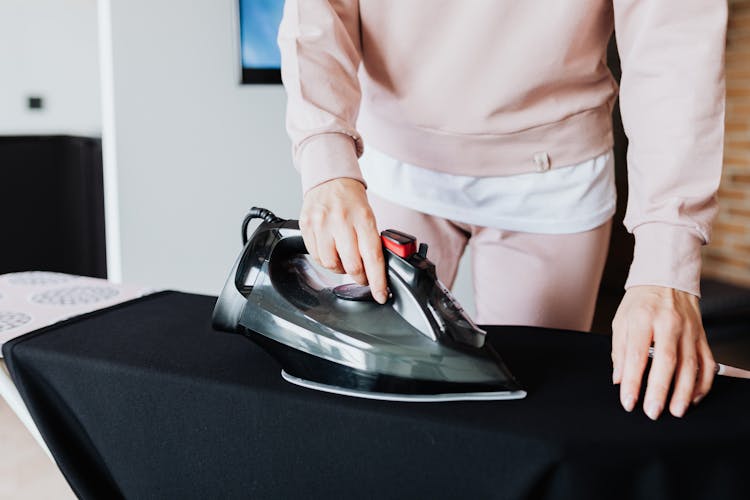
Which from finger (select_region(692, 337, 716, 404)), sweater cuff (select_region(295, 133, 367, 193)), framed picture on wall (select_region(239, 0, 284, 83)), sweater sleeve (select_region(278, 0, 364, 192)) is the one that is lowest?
finger (select_region(692, 337, 716, 404))

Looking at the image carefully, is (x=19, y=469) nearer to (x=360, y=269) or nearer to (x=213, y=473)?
(x=213, y=473)

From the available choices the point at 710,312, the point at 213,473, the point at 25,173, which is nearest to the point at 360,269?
the point at 213,473

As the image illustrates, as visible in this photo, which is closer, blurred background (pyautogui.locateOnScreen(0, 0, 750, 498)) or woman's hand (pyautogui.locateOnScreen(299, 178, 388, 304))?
woman's hand (pyautogui.locateOnScreen(299, 178, 388, 304))

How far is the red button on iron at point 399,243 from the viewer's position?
0.81 metres

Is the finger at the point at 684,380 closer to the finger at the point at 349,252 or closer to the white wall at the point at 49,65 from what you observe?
the finger at the point at 349,252

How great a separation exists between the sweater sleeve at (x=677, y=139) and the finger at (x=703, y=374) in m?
0.07

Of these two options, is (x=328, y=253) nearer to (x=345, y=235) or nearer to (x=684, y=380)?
(x=345, y=235)

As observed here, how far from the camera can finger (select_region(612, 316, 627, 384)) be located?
2.71 ft

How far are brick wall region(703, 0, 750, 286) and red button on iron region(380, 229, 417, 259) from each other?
3.15 metres

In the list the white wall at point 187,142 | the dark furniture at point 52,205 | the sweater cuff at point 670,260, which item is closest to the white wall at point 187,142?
the white wall at point 187,142

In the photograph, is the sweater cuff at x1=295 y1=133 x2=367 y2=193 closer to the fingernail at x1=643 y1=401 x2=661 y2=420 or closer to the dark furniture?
the fingernail at x1=643 y1=401 x2=661 y2=420

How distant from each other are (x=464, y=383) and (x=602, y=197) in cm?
51

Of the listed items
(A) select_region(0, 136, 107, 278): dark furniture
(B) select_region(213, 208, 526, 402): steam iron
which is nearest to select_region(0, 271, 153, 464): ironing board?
(B) select_region(213, 208, 526, 402): steam iron

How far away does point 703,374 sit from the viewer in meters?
0.81
